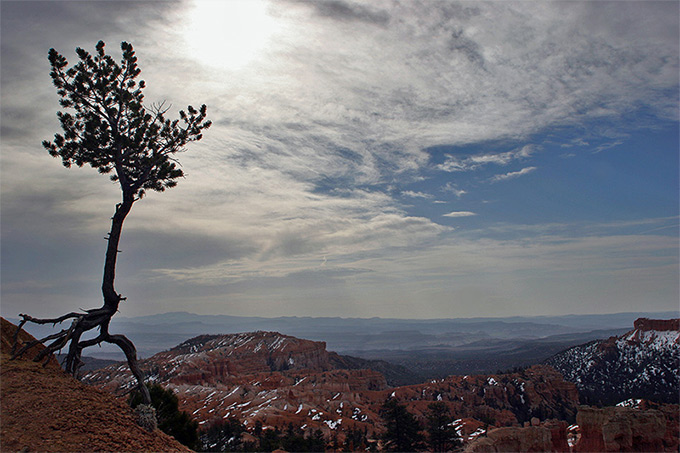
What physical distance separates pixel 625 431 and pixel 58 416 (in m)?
41.4

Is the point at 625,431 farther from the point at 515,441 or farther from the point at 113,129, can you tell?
the point at 113,129

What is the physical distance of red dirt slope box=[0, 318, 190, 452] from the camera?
23.7 feet

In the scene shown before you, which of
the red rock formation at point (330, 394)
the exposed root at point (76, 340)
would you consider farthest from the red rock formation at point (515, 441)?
the red rock formation at point (330, 394)

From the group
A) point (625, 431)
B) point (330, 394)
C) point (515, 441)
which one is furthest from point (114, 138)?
point (330, 394)

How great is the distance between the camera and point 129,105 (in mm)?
13297

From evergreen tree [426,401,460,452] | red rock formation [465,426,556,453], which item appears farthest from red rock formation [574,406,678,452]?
evergreen tree [426,401,460,452]

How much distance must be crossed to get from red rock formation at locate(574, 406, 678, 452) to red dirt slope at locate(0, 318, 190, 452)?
37926 millimetres

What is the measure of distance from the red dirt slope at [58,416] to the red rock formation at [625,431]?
37.9m

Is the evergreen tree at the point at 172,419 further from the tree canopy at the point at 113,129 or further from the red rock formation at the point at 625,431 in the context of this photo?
the red rock formation at the point at 625,431

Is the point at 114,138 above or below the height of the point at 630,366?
above

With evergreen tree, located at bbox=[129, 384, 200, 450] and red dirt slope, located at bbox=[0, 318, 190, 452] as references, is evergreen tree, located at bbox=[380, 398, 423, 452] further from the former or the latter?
red dirt slope, located at bbox=[0, 318, 190, 452]

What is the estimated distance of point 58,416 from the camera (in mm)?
7809

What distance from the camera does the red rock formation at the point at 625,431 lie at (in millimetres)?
34125

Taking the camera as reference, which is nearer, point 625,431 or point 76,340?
point 76,340
